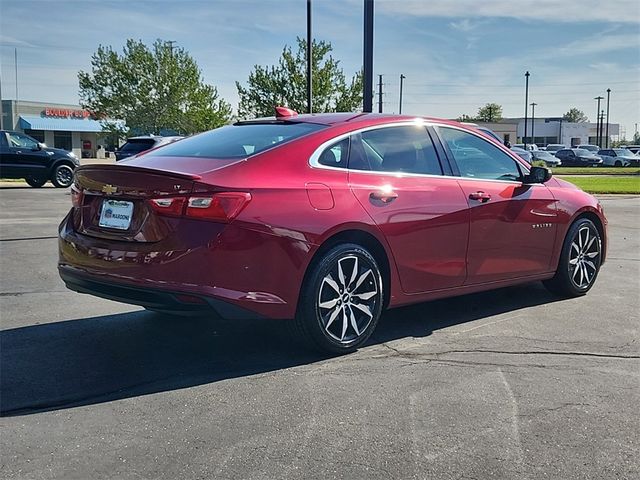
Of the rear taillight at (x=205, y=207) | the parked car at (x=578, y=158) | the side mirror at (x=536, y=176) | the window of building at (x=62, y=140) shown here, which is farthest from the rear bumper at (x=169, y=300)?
the window of building at (x=62, y=140)

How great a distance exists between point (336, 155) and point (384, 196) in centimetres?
44

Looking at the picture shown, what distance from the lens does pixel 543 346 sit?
4820 millimetres

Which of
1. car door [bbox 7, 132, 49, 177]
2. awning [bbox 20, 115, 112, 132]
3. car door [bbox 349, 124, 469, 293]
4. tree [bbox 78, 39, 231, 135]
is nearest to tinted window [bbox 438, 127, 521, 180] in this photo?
car door [bbox 349, 124, 469, 293]

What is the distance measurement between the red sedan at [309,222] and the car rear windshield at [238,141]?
2cm

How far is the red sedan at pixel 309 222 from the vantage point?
3947mm

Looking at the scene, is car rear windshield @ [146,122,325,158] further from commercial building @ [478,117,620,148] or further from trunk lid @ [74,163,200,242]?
commercial building @ [478,117,620,148]

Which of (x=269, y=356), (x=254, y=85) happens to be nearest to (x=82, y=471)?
(x=269, y=356)

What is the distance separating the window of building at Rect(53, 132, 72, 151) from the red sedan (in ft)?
210

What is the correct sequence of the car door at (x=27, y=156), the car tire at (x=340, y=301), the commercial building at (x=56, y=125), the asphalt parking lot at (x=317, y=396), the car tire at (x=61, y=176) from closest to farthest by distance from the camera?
the asphalt parking lot at (x=317, y=396) < the car tire at (x=340, y=301) < the car door at (x=27, y=156) < the car tire at (x=61, y=176) < the commercial building at (x=56, y=125)

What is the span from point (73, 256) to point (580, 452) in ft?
10.6

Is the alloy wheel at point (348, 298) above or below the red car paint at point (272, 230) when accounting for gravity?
below

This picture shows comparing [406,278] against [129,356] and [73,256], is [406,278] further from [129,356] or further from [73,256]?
[73,256]

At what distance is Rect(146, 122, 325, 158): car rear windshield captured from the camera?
14.9ft

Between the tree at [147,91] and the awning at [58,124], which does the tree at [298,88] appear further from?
the awning at [58,124]
